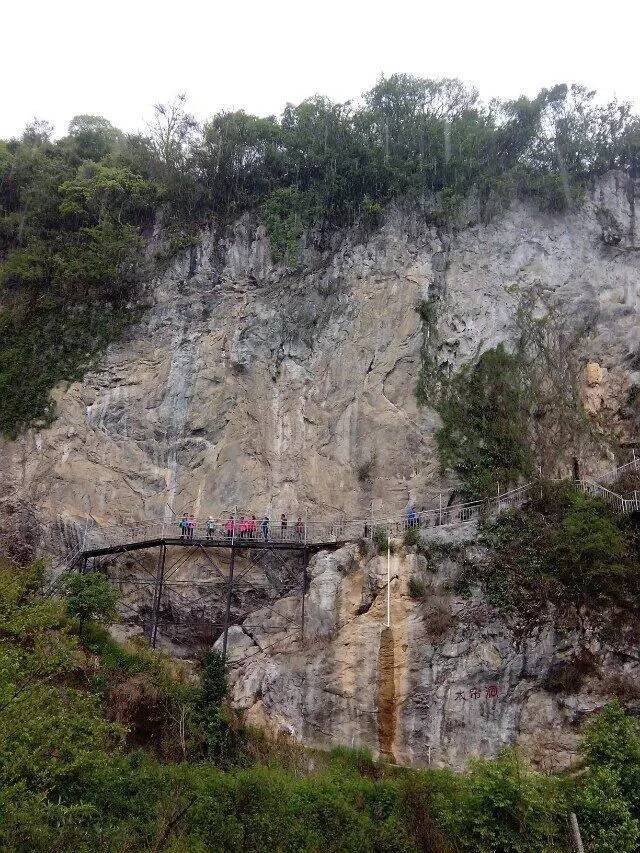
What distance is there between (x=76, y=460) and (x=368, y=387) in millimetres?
10596

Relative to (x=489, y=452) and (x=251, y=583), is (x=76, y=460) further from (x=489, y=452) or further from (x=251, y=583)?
(x=489, y=452)

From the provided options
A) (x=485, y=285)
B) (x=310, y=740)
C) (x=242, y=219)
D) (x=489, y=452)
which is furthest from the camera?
(x=242, y=219)

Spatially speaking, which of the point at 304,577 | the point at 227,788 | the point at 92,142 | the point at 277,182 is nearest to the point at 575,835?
the point at 227,788

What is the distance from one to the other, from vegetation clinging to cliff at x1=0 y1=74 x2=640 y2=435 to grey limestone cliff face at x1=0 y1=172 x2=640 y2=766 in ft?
3.40

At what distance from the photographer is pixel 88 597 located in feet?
71.4

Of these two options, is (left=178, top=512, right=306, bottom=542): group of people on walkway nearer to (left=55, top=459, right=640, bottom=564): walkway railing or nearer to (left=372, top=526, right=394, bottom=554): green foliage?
(left=55, top=459, right=640, bottom=564): walkway railing

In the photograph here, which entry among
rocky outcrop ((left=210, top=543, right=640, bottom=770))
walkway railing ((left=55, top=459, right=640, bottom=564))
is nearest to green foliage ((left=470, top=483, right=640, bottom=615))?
rocky outcrop ((left=210, top=543, right=640, bottom=770))

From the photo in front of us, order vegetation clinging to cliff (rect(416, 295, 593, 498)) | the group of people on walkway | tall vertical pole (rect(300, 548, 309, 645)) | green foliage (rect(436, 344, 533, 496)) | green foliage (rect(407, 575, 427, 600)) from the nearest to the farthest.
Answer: green foliage (rect(407, 575, 427, 600))
tall vertical pole (rect(300, 548, 309, 645))
the group of people on walkway
green foliage (rect(436, 344, 533, 496))
vegetation clinging to cliff (rect(416, 295, 593, 498))

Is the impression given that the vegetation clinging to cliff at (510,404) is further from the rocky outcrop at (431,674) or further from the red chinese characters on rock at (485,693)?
the red chinese characters on rock at (485,693)

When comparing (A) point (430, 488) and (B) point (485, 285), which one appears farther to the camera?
(B) point (485, 285)

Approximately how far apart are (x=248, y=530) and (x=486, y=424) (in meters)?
8.55

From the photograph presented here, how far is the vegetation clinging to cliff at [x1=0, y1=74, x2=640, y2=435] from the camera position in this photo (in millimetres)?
29766

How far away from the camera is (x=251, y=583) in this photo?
24.9 m

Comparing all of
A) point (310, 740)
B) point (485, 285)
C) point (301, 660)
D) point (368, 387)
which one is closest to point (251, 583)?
point (301, 660)
